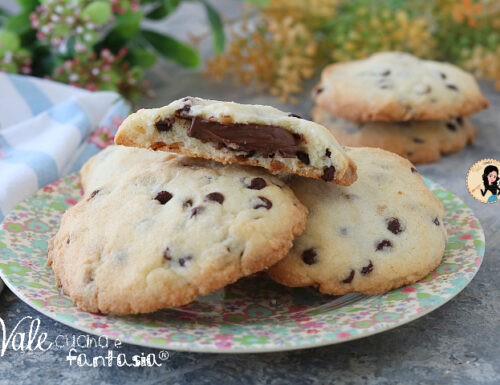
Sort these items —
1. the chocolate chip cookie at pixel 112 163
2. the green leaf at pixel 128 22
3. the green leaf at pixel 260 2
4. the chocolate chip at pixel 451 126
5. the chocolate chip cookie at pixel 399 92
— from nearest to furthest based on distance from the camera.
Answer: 1. the chocolate chip cookie at pixel 112 163
2. the chocolate chip cookie at pixel 399 92
3. the chocolate chip at pixel 451 126
4. the green leaf at pixel 128 22
5. the green leaf at pixel 260 2

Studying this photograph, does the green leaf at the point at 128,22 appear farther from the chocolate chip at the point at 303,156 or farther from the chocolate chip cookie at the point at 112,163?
the chocolate chip at the point at 303,156

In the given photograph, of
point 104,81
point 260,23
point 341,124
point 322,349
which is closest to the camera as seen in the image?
point 322,349

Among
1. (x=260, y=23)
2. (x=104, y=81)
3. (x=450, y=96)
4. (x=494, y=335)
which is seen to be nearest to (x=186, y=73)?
(x=260, y=23)

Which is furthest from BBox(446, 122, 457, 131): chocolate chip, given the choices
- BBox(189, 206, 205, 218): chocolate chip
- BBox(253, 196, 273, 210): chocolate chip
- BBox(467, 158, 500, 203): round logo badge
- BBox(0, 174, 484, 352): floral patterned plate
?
BBox(189, 206, 205, 218): chocolate chip

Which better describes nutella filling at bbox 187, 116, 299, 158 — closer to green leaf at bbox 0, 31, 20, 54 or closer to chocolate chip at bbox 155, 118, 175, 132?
chocolate chip at bbox 155, 118, 175, 132

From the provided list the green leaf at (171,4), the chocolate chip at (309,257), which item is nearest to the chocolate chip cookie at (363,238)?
the chocolate chip at (309,257)

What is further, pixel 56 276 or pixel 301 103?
pixel 301 103

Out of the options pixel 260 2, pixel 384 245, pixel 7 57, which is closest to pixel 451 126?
pixel 260 2

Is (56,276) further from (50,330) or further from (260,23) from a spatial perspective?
(260,23)
